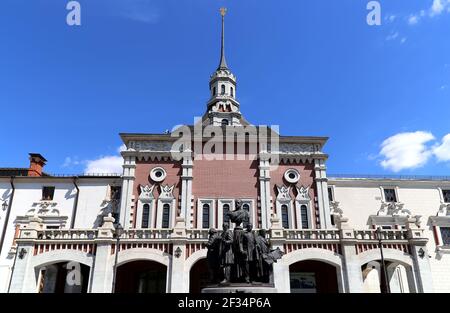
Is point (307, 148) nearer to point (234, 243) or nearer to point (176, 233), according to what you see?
point (176, 233)

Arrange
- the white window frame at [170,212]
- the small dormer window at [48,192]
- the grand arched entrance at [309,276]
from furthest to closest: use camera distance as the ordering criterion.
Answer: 1. the small dormer window at [48,192]
2. the white window frame at [170,212]
3. the grand arched entrance at [309,276]

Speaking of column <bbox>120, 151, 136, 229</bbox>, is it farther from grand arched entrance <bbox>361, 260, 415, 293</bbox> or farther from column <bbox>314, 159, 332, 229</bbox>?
grand arched entrance <bbox>361, 260, 415, 293</bbox>

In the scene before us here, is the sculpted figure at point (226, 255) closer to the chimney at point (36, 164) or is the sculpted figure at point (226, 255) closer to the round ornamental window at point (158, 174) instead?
the round ornamental window at point (158, 174)

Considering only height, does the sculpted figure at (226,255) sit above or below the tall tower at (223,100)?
below

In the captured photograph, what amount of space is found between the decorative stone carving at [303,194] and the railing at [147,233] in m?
12.5

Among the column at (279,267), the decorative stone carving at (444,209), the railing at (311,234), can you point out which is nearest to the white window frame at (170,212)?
the column at (279,267)

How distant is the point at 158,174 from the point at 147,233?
827 centimetres

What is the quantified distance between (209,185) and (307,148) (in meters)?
9.76

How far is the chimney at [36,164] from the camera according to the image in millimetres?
36656

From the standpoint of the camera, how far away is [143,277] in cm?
2881

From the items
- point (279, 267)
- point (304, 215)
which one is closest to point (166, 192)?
point (304, 215)

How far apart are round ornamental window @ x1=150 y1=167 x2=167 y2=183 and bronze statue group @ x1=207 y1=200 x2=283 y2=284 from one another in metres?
17.7

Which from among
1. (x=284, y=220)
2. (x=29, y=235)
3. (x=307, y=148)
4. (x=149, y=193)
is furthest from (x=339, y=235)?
(x=29, y=235)
